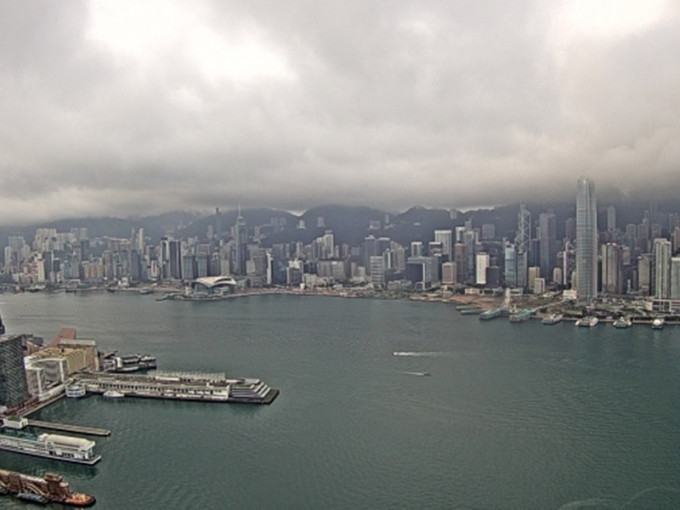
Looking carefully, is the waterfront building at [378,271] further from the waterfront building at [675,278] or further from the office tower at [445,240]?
the waterfront building at [675,278]

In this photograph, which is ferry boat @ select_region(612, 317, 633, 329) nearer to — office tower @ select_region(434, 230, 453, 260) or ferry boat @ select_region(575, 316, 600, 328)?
ferry boat @ select_region(575, 316, 600, 328)

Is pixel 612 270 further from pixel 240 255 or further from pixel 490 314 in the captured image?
pixel 240 255

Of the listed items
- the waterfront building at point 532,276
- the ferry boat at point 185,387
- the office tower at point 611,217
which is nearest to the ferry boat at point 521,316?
the waterfront building at point 532,276

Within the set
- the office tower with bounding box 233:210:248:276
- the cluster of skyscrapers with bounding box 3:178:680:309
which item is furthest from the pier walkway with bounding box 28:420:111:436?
the office tower with bounding box 233:210:248:276

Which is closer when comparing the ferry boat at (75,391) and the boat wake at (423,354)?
the ferry boat at (75,391)

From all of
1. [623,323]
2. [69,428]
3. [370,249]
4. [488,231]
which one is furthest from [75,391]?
[488,231]

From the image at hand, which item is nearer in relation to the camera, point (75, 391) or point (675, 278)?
point (75, 391)
